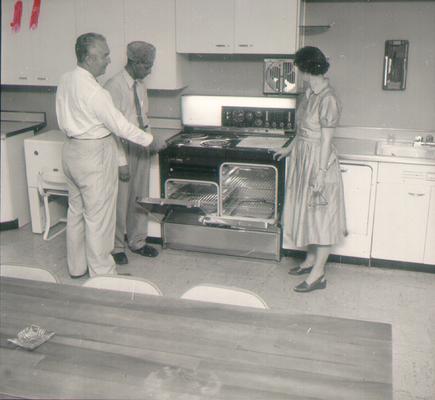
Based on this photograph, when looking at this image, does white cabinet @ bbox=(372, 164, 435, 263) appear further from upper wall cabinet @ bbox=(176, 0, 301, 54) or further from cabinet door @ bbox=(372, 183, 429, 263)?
upper wall cabinet @ bbox=(176, 0, 301, 54)

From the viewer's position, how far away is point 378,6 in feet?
14.2

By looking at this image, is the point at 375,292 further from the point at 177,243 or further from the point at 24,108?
the point at 24,108

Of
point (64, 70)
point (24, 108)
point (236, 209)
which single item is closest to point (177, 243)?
point (236, 209)

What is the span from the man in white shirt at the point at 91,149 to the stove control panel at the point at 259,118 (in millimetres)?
989

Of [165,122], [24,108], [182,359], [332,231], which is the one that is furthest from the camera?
[24,108]

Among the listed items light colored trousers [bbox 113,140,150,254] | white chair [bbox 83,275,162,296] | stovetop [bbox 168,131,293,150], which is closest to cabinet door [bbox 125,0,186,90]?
stovetop [bbox 168,131,293,150]

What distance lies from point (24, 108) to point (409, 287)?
3502 mm

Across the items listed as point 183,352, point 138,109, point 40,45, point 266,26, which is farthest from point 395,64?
point 183,352

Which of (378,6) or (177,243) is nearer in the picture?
(378,6)

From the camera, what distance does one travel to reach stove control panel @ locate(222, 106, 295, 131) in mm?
4594

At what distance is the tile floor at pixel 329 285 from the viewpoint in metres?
3.32

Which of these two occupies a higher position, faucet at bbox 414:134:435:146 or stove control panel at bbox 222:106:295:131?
stove control panel at bbox 222:106:295:131

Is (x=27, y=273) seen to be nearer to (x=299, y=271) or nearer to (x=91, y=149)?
(x=91, y=149)

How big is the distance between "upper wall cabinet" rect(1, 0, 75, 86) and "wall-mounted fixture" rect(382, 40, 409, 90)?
229cm
